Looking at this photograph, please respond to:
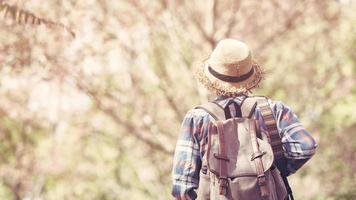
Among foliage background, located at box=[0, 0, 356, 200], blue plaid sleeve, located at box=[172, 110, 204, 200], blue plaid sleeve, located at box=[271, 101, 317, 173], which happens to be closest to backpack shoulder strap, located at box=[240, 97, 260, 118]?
blue plaid sleeve, located at box=[271, 101, 317, 173]

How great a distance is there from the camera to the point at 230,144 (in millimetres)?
3607

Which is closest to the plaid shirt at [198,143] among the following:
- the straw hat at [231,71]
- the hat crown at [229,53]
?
the straw hat at [231,71]

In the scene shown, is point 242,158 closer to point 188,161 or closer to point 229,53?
point 188,161


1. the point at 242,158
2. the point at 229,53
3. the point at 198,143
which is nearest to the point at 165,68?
the point at 229,53

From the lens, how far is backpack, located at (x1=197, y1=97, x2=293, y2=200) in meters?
3.51

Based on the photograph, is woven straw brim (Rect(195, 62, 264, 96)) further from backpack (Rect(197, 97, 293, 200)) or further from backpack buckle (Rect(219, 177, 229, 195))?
backpack buckle (Rect(219, 177, 229, 195))

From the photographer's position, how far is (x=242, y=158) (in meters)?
3.56

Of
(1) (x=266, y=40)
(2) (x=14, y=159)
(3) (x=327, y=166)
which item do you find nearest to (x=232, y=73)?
(1) (x=266, y=40)

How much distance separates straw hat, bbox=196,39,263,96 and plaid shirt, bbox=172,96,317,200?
114 millimetres

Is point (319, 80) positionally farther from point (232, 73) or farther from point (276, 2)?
point (232, 73)

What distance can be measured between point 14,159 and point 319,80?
691cm

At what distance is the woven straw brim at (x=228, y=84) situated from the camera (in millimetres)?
3767

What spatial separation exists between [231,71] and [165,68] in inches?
290

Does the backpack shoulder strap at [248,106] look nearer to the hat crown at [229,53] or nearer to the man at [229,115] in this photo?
the man at [229,115]
